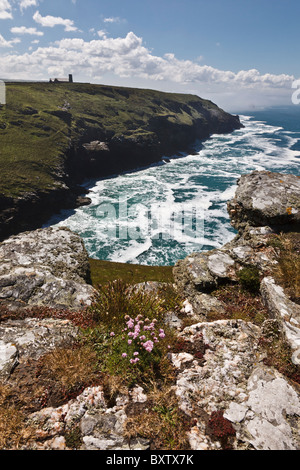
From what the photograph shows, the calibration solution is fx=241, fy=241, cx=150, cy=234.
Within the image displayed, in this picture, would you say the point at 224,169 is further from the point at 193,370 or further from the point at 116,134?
the point at 193,370

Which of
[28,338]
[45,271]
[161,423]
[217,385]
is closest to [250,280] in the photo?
[217,385]

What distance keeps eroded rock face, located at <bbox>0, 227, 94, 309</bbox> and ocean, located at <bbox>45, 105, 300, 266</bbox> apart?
28202 millimetres

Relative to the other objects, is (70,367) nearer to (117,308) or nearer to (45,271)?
(117,308)

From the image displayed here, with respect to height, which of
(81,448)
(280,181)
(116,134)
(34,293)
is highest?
(116,134)

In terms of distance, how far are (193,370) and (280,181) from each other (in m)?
15.1

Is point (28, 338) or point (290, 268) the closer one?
point (28, 338)

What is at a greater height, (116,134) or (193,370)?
(116,134)

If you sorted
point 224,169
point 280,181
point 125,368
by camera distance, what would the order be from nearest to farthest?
point 125,368 → point 280,181 → point 224,169

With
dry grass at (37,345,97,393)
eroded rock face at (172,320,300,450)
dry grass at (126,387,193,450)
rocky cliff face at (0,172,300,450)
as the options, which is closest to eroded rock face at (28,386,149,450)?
rocky cliff face at (0,172,300,450)

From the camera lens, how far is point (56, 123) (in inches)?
4407

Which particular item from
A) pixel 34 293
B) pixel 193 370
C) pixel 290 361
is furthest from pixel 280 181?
pixel 34 293

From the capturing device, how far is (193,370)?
5.50 meters

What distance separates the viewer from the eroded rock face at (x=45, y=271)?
32.3ft

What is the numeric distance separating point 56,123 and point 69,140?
56.4 ft
